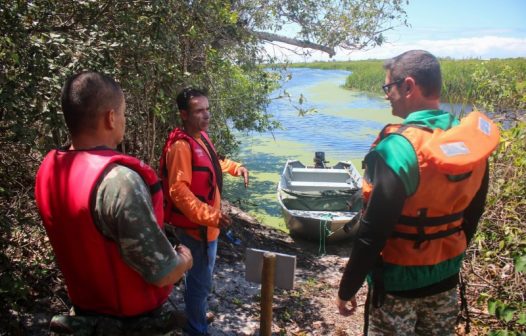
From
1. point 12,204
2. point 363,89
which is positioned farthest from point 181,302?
point 363,89

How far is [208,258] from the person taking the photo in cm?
276

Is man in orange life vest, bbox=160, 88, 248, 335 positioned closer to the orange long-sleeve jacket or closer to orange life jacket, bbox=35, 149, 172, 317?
the orange long-sleeve jacket

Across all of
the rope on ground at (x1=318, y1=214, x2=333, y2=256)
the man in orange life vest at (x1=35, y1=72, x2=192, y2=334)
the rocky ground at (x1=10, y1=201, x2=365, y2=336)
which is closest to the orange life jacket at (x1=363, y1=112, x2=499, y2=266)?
the man in orange life vest at (x1=35, y1=72, x2=192, y2=334)

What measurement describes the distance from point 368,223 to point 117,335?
3.42 ft

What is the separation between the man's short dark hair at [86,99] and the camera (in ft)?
4.58

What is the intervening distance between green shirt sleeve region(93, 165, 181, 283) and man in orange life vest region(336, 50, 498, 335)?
86cm

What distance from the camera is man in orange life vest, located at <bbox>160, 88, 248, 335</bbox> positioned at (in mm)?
2484

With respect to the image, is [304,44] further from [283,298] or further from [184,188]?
[184,188]

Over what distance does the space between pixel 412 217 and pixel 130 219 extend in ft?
3.75

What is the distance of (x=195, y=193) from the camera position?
265cm

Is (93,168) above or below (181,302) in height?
above

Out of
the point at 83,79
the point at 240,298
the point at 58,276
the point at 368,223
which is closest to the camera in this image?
the point at 83,79

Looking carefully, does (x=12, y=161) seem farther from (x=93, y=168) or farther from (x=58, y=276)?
(x=93, y=168)

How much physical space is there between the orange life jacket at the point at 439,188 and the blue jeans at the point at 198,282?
132cm
